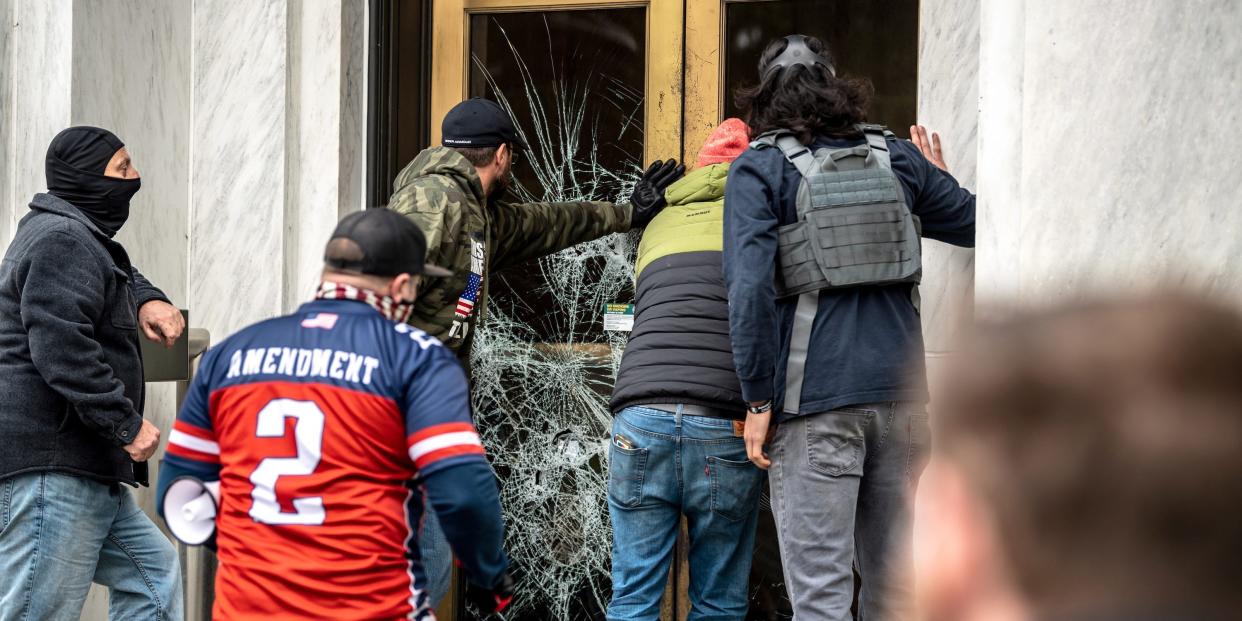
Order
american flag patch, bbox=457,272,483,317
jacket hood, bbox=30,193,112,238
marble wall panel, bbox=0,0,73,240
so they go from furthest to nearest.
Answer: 1. marble wall panel, bbox=0,0,73,240
2. american flag patch, bbox=457,272,483,317
3. jacket hood, bbox=30,193,112,238

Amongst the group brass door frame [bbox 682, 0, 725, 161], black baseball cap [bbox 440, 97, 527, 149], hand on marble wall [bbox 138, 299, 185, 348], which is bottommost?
hand on marble wall [bbox 138, 299, 185, 348]

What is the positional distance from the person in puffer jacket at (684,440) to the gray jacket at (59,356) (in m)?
1.44

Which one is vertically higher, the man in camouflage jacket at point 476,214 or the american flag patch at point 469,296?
the man in camouflage jacket at point 476,214

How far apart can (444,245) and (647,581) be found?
3.93 ft

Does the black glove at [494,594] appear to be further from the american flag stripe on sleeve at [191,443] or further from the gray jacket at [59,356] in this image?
the gray jacket at [59,356]

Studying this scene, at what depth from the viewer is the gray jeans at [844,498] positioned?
10.9ft

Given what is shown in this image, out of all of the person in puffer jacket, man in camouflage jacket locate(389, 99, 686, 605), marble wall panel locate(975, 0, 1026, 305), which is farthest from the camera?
man in camouflage jacket locate(389, 99, 686, 605)

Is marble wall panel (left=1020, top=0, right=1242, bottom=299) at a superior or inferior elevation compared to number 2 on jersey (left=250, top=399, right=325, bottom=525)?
superior

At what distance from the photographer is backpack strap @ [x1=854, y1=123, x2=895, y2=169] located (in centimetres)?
346

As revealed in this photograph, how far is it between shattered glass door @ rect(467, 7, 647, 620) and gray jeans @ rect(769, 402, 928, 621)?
1.55 m

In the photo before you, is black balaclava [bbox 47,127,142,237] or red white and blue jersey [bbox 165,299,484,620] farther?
black balaclava [bbox 47,127,142,237]

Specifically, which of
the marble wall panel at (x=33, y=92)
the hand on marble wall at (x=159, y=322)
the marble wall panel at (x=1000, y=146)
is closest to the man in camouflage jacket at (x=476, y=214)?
the hand on marble wall at (x=159, y=322)

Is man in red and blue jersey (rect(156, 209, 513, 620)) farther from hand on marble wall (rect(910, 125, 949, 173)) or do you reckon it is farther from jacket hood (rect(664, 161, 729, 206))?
hand on marble wall (rect(910, 125, 949, 173))

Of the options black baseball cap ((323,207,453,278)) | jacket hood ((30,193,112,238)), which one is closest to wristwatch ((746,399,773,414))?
black baseball cap ((323,207,453,278))
